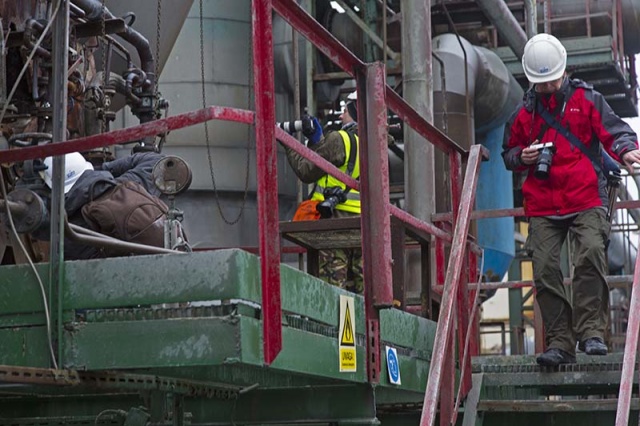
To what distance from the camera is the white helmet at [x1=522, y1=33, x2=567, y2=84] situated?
791cm

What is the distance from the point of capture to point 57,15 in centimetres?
494

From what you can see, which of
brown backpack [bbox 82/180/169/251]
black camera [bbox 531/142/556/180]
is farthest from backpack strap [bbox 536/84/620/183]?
brown backpack [bbox 82/180/169/251]

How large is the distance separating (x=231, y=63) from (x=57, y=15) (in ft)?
30.6

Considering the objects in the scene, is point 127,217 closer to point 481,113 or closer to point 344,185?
point 344,185

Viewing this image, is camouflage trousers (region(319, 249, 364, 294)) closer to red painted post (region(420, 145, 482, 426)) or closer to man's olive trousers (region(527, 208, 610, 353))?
man's olive trousers (region(527, 208, 610, 353))

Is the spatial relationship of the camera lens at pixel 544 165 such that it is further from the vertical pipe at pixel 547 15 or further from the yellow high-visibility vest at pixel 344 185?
the vertical pipe at pixel 547 15

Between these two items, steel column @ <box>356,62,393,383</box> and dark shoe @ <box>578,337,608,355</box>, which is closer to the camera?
steel column @ <box>356,62,393,383</box>

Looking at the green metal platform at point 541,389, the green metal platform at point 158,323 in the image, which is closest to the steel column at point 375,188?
the green metal platform at point 158,323

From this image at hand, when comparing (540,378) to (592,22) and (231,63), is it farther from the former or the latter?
(592,22)

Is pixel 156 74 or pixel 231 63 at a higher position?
pixel 231 63

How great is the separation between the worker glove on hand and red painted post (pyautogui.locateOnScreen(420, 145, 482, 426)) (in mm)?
1568

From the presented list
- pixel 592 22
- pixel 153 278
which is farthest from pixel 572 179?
pixel 592 22

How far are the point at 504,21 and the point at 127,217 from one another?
31.5ft

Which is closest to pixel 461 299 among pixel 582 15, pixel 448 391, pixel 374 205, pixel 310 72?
pixel 448 391
